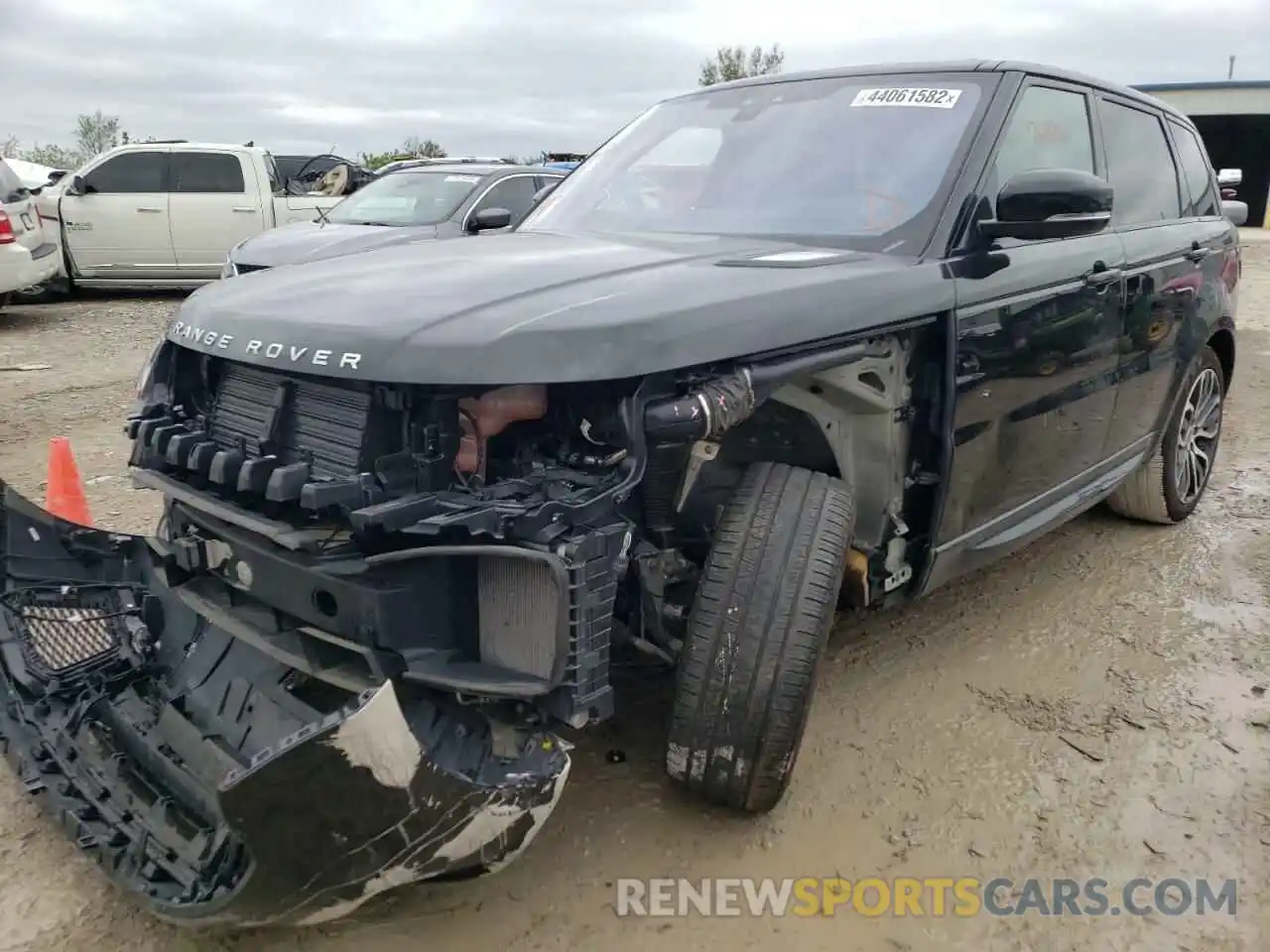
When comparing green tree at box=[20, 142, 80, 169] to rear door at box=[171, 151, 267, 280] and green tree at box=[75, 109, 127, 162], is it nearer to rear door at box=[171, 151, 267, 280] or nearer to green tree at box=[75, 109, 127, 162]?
green tree at box=[75, 109, 127, 162]

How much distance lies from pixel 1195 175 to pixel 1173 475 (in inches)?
53.2

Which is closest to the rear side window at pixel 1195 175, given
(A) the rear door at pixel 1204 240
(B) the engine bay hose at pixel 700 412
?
(A) the rear door at pixel 1204 240

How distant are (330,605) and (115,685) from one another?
958 mm

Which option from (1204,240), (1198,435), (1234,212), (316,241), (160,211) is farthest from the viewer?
(160,211)

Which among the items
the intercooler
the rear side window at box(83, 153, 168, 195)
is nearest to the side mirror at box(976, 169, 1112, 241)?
the intercooler

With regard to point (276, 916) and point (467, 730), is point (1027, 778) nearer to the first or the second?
point (467, 730)

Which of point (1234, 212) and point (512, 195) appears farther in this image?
point (512, 195)

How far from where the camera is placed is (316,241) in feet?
→ 25.9

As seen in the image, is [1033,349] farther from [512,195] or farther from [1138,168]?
[512,195]

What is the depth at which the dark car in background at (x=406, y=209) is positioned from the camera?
25.3 feet

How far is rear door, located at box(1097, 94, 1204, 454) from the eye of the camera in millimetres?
3762

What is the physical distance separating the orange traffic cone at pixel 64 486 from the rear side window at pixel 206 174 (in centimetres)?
881

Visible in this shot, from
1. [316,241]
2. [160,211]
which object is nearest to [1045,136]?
[316,241]

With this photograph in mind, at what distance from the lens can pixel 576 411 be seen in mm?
2240
